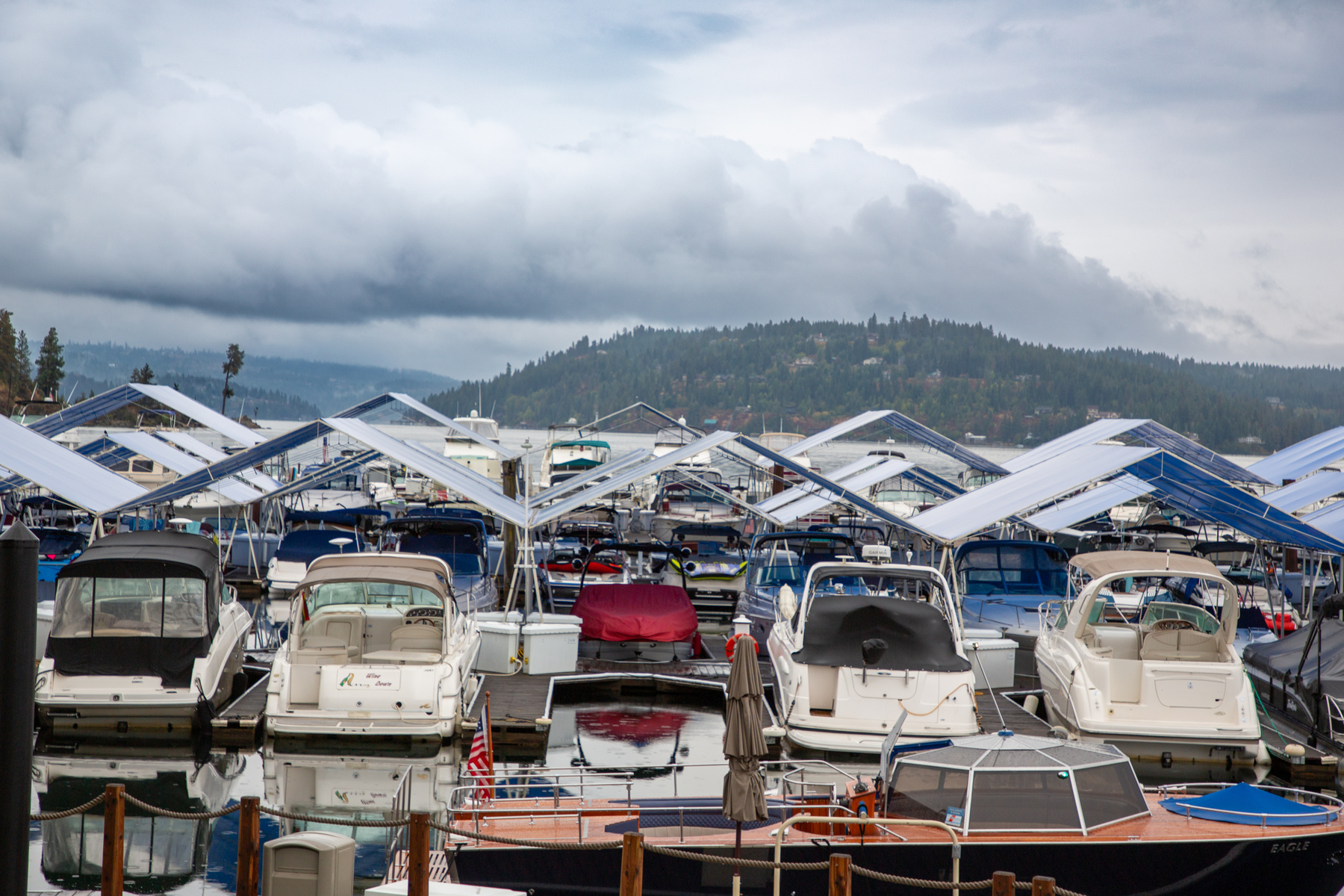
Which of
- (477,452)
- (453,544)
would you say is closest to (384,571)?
(453,544)

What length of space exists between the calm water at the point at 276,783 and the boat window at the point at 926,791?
1693mm

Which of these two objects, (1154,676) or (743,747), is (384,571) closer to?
(743,747)

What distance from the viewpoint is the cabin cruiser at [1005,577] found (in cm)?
2064

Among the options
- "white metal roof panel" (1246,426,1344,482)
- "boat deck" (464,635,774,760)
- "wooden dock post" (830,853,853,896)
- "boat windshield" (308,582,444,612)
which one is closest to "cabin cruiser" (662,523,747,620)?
"boat deck" (464,635,774,760)

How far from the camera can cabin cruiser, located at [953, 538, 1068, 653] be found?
20641 mm

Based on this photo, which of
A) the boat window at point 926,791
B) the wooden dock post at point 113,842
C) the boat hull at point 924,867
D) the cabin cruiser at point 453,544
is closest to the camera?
the wooden dock post at point 113,842

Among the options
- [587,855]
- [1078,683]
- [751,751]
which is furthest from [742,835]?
[1078,683]

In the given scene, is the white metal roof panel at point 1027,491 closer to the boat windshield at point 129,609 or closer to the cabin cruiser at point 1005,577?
the cabin cruiser at point 1005,577

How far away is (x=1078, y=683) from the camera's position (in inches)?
545

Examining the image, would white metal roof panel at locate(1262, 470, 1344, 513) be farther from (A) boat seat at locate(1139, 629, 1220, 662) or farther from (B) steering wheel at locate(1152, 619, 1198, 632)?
(A) boat seat at locate(1139, 629, 1220, 662)

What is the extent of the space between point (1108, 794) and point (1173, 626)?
676 cm

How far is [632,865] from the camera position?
7238 mm

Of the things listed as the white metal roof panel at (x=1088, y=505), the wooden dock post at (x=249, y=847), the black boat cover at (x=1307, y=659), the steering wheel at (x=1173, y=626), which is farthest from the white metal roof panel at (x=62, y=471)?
the white metal roof panel at (x=1088, y=505)

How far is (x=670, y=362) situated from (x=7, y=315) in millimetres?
114877
